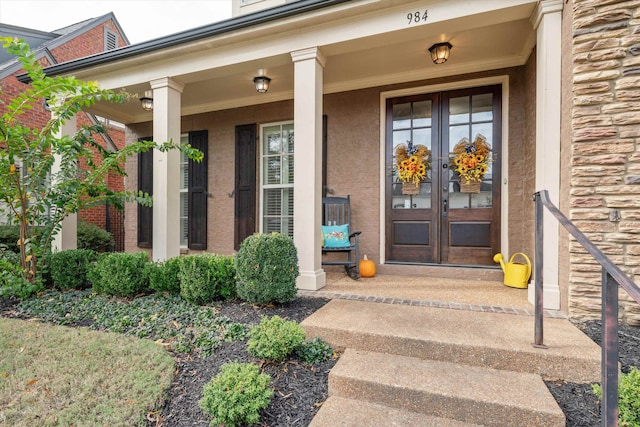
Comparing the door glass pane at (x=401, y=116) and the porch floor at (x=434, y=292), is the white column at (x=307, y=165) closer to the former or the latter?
the porch floor at (x=434, y=292)

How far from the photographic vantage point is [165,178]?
3.63 m

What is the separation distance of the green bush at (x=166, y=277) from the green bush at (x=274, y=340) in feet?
4.78

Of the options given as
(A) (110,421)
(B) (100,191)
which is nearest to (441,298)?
(A) (110,421)

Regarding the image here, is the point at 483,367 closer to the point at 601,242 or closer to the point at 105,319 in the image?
the point at 601,242

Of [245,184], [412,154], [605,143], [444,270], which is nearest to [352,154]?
[412,154]

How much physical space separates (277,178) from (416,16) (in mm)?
2824

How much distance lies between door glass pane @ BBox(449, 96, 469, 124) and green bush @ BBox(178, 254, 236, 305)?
9.94 feet

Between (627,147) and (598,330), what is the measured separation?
3.99ft

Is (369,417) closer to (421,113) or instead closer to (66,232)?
(421,113)

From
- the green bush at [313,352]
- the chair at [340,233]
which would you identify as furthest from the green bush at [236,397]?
the chair at [340,233]

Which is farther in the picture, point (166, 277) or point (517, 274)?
point (517, 274)

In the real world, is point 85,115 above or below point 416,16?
above

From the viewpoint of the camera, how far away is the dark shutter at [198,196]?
200 inches

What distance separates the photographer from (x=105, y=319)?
2590mm
